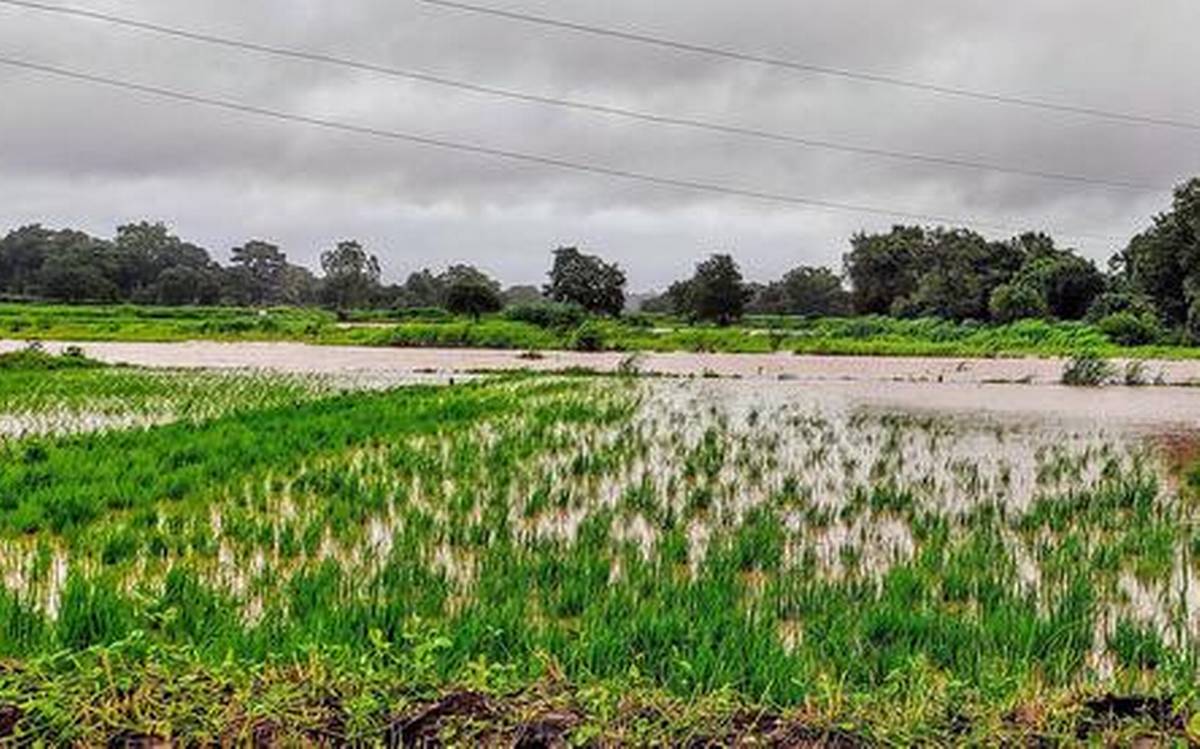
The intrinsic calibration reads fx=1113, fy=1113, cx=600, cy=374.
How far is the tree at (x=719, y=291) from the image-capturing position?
219 ft

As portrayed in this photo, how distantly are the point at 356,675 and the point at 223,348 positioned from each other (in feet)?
141

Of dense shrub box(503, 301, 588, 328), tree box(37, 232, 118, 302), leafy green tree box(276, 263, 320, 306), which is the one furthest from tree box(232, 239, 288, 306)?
dense shrub box(503, 301, 588, 328)

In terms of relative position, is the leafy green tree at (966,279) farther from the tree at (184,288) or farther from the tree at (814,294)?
the tree at (184,288)

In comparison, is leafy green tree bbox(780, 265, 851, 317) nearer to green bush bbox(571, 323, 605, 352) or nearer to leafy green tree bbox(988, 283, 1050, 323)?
leafy green tree bbox(988, 283, 1050, 323)

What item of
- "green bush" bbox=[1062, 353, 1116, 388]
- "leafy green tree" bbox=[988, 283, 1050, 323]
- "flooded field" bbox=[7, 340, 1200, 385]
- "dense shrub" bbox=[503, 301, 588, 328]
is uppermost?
"leafy green tree" bbox=[988, 283, 1050, 323]

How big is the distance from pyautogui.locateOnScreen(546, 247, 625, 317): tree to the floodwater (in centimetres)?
2196

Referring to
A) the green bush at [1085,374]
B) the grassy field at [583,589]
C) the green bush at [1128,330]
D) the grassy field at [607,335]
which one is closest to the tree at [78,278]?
the grassy field at [607,335]

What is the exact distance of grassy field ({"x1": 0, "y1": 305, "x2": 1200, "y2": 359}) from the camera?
46.6 metres

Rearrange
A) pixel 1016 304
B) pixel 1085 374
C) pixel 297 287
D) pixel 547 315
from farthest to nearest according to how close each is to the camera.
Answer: pixel 297 287
pixel 547 315
pixel 1016 304
pixel 1085 374

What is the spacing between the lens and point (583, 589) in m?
5.81

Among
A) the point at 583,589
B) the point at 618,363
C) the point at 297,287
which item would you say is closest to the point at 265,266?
the point at 297,287

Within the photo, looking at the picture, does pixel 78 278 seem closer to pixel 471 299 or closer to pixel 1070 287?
pixel 471 299

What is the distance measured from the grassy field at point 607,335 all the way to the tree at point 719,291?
297 inches

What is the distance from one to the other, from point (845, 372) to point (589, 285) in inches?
1451
